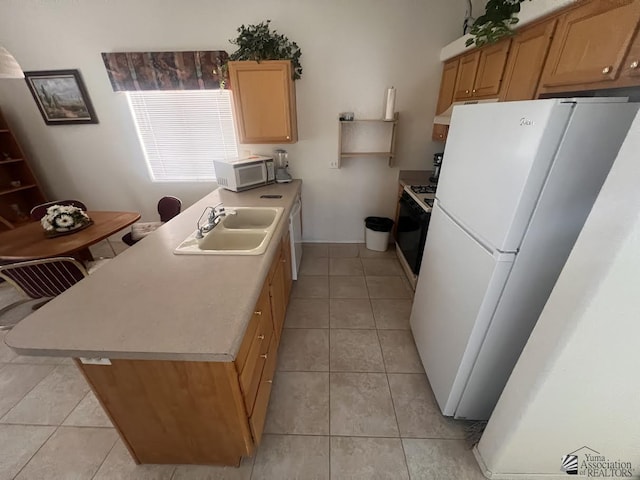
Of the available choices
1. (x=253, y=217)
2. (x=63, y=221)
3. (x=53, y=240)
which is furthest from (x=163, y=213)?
(x=253, y=217)

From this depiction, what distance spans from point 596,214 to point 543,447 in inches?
41.0

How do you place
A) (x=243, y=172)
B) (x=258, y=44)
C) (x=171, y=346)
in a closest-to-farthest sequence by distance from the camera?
(x=171, y=346)
(x=258, y=44)
(x=243, y=172)

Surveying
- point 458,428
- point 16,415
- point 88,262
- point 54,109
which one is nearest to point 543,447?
point 458,428

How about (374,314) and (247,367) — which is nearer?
(247,367)

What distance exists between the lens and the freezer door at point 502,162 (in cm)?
85

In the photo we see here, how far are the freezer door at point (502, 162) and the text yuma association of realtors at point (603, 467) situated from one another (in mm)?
1015

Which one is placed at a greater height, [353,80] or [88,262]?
[353,80]

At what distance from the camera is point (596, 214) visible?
2.49 feet

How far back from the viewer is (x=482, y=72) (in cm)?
187

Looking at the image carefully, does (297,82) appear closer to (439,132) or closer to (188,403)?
(439,132)

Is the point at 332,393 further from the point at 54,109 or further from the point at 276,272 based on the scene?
the point at 54,109

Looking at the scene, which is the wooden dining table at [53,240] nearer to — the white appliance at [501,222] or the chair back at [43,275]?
the chair back at [43,275]

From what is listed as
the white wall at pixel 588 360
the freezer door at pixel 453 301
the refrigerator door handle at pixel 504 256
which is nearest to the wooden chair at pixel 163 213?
the freezer door at pixel 453 301

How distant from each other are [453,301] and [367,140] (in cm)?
211
